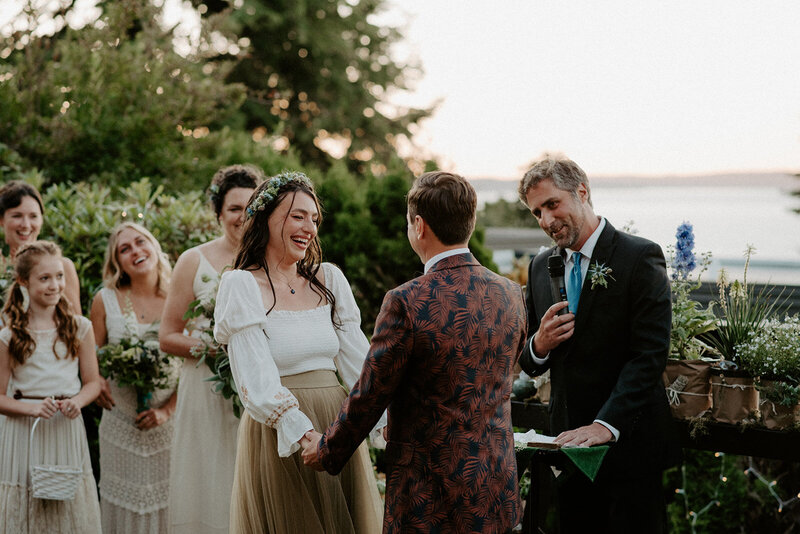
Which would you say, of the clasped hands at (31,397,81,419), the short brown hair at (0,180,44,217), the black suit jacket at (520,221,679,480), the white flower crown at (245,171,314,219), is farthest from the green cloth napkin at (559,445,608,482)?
the short brown hair at (0,180,44,217)

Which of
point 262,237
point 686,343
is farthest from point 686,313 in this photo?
point 262,237

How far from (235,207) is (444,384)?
2.21 m

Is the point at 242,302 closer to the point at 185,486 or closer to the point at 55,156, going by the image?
the point at 185,486

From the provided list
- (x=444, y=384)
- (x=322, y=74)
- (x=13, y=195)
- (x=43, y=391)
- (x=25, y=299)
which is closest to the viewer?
(x=444, y=384)

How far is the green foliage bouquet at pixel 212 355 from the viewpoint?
3.79m

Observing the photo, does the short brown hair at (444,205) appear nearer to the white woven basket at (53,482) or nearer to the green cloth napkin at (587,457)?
the green cloth napkin at (587,457)

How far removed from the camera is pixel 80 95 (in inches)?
339

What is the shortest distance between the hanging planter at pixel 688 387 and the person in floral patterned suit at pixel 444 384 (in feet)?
4.12

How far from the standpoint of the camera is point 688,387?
340 centimetres

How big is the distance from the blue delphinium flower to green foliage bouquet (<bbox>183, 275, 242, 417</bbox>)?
88.7 inches

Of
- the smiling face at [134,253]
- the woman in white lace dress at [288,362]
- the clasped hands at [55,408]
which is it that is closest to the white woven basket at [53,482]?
the clasped hands at [55,408]

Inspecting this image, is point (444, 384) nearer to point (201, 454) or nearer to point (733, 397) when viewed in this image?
point (733, 397)

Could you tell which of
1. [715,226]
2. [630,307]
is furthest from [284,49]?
[630,307]

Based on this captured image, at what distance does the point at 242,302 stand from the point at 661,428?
180 centimetres
